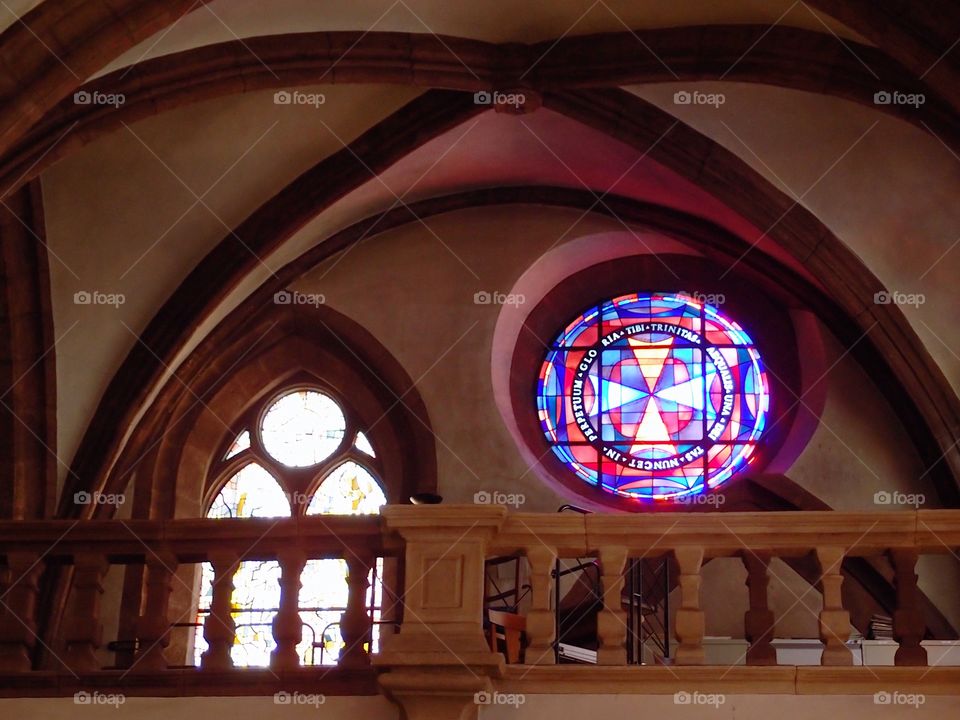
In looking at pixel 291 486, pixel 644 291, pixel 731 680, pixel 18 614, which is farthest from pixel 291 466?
pixel 731 680

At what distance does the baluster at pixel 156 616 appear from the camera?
659 cm

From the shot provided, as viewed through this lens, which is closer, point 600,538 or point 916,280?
point 600,538

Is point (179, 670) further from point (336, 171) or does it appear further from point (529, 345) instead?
point (529, 345)

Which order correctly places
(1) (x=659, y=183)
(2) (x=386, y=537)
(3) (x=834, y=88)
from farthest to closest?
(1) (x=659, y=183)
(3) (x=834, y=88)
(2) (x=386, y=537)

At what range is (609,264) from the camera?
13570mm

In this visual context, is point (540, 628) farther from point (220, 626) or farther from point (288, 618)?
point (220, 626)

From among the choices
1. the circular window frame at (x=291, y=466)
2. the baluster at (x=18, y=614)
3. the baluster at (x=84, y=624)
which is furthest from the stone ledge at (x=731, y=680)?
the circular window frame at (x=291, y=466)

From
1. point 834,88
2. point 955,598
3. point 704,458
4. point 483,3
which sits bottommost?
point 955,598

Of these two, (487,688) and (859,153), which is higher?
(859,153)

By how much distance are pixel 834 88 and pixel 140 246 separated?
17.3ft

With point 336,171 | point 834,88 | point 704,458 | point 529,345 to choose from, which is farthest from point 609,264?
point 834,88

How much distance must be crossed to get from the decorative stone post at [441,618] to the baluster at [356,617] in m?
0.22

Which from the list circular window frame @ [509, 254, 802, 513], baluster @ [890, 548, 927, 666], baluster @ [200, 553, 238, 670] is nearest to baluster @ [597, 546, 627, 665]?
baluster @ [890, 548, 927, 666]

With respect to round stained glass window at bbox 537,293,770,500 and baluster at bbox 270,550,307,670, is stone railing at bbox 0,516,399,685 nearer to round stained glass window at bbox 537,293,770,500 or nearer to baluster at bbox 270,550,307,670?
baluster at bbox 270,550,307,670
